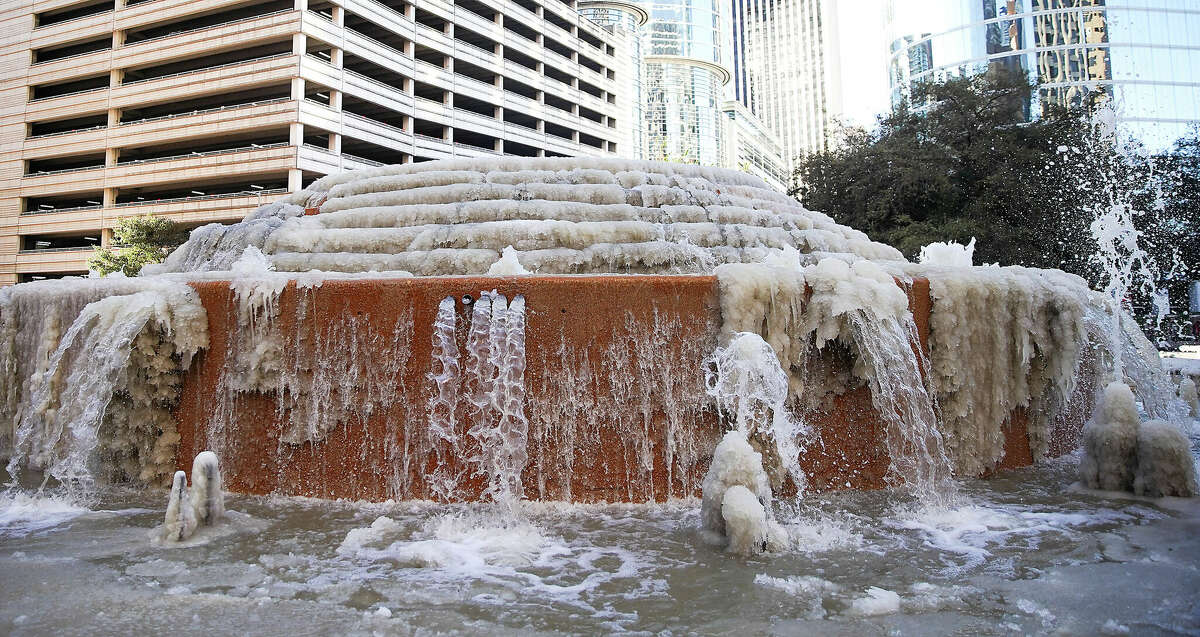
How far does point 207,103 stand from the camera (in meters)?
40.2

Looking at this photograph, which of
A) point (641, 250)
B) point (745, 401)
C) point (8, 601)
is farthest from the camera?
point (641, 250)

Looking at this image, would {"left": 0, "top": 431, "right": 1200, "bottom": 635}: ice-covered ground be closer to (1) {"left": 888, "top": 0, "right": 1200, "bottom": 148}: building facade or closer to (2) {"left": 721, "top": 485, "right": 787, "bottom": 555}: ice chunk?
(2) {"left": 721, "top": 485, "right": 787, "bottom": 555}: ice chunk

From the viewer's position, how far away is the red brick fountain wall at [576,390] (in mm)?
5812

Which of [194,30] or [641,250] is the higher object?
[194,30]

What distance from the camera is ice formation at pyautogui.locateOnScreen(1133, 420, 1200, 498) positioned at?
6.00 m

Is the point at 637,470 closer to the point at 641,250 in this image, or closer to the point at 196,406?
the point at 641,250

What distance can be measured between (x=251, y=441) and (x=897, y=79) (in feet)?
159

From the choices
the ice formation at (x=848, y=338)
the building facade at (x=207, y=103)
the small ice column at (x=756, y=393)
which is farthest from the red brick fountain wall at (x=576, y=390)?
the building facade at (x=207, y=103)

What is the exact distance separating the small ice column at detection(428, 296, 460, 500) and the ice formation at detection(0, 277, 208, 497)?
220cm

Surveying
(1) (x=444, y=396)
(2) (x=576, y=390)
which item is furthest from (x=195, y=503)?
(2) (x=576, y=390)

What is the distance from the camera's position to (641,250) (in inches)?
333

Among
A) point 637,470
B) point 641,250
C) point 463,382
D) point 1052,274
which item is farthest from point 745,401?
point 1052,274

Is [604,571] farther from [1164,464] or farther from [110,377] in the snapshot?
[1164,464]

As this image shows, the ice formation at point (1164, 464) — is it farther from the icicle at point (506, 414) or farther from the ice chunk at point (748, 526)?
the icicle at point (506, 414)
